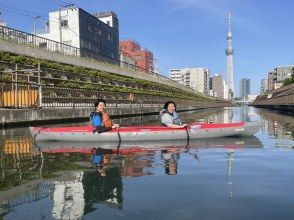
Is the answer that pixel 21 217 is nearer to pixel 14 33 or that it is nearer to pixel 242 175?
pixel 242 175

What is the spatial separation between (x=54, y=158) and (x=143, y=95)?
4056 centimetres

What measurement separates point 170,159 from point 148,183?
336 centimetres

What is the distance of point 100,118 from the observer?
1432 cm

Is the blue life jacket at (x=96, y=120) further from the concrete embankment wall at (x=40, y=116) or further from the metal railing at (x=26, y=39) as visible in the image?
the metal railing at (x=26, y=39)

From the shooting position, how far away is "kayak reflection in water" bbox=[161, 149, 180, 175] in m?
8.79

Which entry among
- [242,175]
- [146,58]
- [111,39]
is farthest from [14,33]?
[146,58]

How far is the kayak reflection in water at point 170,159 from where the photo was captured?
28.8 ft

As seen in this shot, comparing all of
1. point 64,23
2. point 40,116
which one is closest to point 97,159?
point 40,116

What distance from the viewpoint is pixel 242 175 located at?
8.13m

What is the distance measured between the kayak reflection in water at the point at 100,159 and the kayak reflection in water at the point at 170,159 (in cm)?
153

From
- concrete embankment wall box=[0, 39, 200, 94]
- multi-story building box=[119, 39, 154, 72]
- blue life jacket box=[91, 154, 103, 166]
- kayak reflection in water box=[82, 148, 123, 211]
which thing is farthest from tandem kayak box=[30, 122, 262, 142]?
multi-story building box=[119, 39, 154, 72]

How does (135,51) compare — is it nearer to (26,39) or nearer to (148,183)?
(26,39)

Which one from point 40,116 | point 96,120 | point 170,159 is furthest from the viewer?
point 40,116

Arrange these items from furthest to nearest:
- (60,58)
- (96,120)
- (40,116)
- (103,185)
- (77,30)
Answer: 1. (77,30)
2. (60,58)
3. (40,116)
4. (96,120)
5. (103,185)
